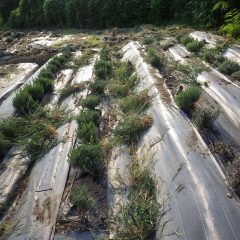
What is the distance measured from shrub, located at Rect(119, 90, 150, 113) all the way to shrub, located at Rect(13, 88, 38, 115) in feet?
6.60

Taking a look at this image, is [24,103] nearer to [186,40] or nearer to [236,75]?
[236,75]

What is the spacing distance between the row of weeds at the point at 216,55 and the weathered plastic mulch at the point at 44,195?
4.21 meters

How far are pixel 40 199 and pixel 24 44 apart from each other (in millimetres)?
14157

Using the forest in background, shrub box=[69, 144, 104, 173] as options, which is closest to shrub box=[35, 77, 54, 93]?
shrub box=[69, 144, 104, 173]

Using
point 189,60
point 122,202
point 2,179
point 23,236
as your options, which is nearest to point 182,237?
point 122,202

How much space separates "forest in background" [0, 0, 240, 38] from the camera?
14929 mm

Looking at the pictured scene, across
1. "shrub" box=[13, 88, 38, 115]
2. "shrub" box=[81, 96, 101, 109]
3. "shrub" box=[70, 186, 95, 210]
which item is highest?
"shrub" box=[70, 186, 95, 210]

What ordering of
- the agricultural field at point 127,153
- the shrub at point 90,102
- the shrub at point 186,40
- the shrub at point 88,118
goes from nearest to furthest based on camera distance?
the agricultural field at point 127,153
the shrub at point 88,118
the shrub at point 90,102
the shrub at point 186,40

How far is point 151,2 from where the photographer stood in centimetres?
1959

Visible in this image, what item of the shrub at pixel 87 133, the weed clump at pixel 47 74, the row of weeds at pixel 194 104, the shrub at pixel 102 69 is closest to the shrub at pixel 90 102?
the shrub at pixel 87 133

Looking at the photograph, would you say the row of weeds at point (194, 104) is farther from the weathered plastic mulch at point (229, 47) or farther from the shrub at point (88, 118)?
the shrub at point (88, 118)

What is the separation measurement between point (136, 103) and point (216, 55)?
381cm

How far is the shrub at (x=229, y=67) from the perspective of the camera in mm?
8522

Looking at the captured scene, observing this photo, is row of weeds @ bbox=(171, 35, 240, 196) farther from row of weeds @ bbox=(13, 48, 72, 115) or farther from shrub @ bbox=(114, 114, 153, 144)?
row of weeds @ bbox=(13, 48, 72, 115)
